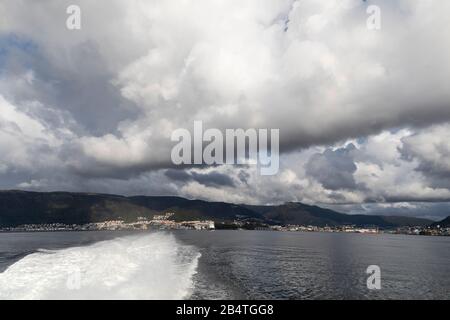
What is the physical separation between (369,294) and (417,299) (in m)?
5.38

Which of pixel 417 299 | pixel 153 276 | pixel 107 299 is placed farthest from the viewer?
pixel 153 276

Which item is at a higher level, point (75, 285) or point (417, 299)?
point (75, 285)

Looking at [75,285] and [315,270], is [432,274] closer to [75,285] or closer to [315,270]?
[315,270]

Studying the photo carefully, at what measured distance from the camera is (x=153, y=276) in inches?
1778

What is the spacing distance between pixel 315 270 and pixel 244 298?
27.7 metres

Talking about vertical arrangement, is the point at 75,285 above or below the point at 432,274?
above

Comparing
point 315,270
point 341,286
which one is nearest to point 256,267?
point 315,270

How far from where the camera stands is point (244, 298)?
128 ft

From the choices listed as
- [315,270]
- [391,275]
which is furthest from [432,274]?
[315,270]

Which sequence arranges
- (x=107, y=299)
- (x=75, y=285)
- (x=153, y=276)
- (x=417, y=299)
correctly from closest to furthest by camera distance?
(x=107, y=299), (x=75, y=285), (x=417, y=299), (x=153, y=276)

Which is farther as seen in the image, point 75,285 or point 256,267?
point 256,267
